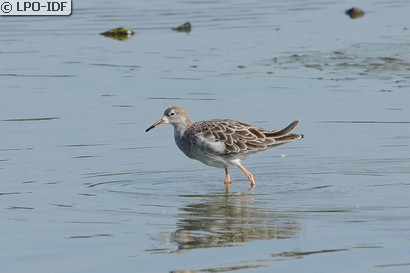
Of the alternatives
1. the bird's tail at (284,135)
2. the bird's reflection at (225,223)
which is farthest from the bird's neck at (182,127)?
the bird's reflection at (225,223)

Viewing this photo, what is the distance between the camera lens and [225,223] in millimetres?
12109

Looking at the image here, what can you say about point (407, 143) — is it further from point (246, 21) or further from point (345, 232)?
point (246, 21)

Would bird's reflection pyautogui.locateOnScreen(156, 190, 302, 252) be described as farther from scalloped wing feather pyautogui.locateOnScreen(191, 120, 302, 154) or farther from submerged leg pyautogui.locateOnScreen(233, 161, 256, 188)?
scalloped wing feather pyautogui.locateOnScreen(191, 120, 302, 154)

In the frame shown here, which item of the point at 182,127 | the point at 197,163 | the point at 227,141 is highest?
the point at 182,127

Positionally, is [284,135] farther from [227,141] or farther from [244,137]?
[227,141]

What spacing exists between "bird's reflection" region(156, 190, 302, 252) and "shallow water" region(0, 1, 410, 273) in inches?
1.1

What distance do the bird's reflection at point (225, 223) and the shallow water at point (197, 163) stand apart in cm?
3

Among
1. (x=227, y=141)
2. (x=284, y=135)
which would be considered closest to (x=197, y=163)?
(x=227, y=141)

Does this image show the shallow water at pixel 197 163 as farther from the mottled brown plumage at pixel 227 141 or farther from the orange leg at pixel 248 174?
the mottled brown plumage at pixel 227 141

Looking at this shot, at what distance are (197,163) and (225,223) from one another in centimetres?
354

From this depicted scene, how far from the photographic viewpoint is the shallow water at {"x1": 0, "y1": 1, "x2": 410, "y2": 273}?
35.9 feet

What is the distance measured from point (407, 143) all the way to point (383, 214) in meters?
3.63

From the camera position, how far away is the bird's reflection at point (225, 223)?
11.3m

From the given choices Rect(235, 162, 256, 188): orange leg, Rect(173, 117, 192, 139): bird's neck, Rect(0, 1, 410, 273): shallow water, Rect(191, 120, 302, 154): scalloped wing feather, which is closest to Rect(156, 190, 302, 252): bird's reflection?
Rect(0, 1, 410, 273): shallow water
